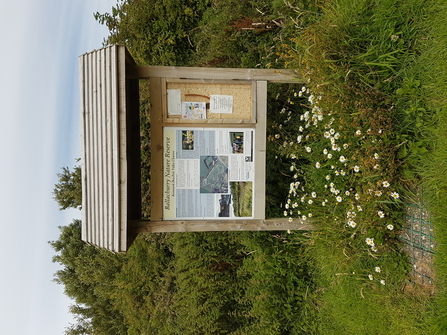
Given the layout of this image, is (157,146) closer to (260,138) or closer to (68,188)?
(260,138)

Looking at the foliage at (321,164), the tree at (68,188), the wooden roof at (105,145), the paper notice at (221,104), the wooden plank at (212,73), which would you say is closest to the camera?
the foliage at (321,164)

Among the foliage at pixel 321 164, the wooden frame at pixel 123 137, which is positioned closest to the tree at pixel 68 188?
the foliage at pixel 321 164

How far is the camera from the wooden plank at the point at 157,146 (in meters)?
3.90

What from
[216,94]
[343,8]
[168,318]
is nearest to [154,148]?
[216,94]

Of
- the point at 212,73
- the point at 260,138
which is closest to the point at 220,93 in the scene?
the point at 212,73

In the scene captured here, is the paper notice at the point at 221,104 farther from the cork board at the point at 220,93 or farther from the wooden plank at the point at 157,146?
the wooden plank at the point at 157,146

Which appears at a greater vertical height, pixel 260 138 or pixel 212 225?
pixel 260 138

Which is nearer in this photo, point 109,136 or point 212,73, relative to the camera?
point 109,136

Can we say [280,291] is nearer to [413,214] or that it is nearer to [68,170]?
[413,214]

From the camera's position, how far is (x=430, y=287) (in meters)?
3.35

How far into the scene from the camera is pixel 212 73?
3.99 meters

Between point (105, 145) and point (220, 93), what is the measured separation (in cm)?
169

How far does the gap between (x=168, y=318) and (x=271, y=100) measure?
5770 mm

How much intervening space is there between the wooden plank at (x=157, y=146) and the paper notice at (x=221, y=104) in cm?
71
